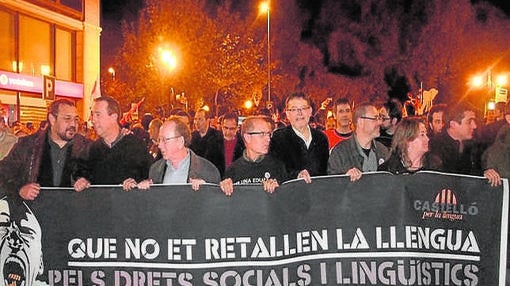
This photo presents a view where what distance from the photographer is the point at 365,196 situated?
5574 mm

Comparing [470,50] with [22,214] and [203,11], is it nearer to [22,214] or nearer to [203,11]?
[203,11]

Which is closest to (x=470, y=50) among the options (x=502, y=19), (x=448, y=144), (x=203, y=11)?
(x=502, y=19)

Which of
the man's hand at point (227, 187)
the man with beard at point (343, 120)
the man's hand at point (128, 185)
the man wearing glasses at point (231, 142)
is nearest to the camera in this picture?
the man's hand at point (227, 187)

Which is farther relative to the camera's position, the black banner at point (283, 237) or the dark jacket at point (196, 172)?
the dark jacket at point (196, 172)

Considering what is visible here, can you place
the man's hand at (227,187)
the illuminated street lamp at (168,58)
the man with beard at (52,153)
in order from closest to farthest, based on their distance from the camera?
the man's hand at (227,187) < the man with beard at (52,153) < the illuminated street lamp at (168,58)

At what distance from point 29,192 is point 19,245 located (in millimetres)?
428

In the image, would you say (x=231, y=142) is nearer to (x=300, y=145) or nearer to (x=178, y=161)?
(x=300, y=145)

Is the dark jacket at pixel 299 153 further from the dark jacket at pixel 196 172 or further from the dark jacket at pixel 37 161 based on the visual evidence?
the dark jacket at pixel 37 161

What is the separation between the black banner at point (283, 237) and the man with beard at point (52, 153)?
75cm

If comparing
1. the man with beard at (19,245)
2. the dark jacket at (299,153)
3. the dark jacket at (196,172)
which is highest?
the dark jacket at (299,153)

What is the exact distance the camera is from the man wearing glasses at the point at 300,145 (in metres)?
7.07

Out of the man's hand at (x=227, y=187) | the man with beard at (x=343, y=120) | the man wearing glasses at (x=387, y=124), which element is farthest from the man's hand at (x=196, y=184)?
the man wearing glasses at (x=387, y=124)

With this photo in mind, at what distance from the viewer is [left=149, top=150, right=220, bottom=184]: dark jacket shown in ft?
19.5

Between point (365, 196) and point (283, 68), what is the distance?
40580mm
